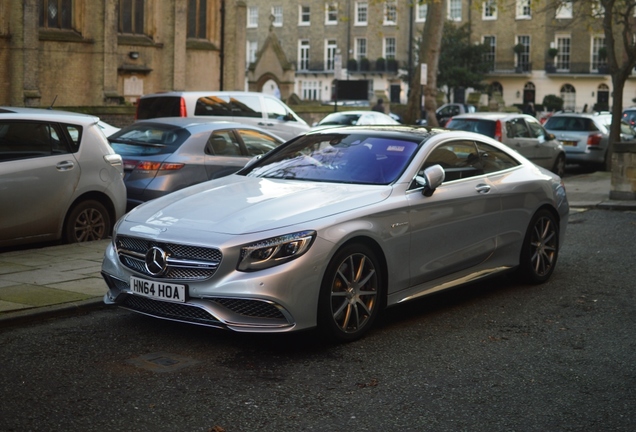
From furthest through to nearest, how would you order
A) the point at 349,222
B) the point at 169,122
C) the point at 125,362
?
the point at 169,122 → the point at 349,222 → the point at 125,362

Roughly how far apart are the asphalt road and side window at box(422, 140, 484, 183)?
1.18 m

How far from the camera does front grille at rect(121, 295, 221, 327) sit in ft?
22.5

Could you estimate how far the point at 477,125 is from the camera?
2334cm

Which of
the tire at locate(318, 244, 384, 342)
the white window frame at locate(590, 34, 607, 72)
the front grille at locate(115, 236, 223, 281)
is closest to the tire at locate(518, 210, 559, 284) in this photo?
the tire at locate(318, 244, 384, 342)

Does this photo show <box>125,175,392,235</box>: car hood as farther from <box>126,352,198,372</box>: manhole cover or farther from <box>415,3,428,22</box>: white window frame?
<box>415,3,428,22</box>: white window frame

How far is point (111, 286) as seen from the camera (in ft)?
24.8

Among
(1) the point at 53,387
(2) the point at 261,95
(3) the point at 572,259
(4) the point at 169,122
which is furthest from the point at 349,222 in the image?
(2) the point at 261,95

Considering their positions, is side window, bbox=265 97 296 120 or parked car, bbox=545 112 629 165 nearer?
side window, bbox=265 97 296 120

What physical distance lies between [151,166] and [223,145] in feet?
4.06

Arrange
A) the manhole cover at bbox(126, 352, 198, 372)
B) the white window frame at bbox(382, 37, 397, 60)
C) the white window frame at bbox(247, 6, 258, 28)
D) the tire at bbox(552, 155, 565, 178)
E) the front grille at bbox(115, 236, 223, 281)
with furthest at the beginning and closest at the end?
the white window frame at bbox(247, 6, 258, 28) < the white window frame at bbox(382, 37, 397, 60) < the tire at bbox(552, 155, 565, 178) < the front grille at bbox(115, 236, 223, 281) < the manhole cover at bbox(126, 352, 198, 372)

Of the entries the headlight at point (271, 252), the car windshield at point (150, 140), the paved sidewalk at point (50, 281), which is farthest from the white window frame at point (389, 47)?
the headlight at point (271, 252)

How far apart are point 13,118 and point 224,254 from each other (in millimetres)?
5125

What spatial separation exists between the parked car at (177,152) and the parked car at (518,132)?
986 centimetres

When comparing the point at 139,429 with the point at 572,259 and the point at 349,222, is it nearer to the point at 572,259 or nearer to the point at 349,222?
the point at 349,222
